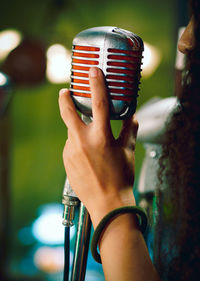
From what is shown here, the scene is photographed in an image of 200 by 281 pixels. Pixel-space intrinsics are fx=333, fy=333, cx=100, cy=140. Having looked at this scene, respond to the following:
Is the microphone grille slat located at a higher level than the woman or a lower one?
higher

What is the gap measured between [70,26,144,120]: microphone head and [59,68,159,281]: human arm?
2 cm

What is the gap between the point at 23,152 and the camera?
3611 millimetres

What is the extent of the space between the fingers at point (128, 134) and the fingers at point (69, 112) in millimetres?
75

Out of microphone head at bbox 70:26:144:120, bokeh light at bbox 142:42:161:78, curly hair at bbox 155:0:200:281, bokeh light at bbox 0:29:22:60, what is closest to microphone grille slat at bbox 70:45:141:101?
microphone head at bbox 70:26:144:120

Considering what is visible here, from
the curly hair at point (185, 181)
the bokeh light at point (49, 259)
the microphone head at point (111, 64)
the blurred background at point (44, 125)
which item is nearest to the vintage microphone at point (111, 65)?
the microphone head at point (111, 64)

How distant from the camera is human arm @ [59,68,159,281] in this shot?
488 mm

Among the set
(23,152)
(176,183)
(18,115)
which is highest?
(176,183)

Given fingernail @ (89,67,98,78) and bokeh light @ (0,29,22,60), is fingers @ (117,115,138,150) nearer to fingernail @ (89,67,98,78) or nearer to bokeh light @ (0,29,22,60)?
fingernail @ (89,67,98,78)

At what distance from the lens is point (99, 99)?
1.61 feet

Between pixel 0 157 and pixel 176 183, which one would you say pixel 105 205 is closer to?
pixel 176 183

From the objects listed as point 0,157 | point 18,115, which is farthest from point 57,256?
point 18,115

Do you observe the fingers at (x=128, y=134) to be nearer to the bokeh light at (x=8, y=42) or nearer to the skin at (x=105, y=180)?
the skin at (x=105, y=180)

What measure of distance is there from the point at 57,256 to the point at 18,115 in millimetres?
1555

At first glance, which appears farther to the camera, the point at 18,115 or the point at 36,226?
the point at 18,115
